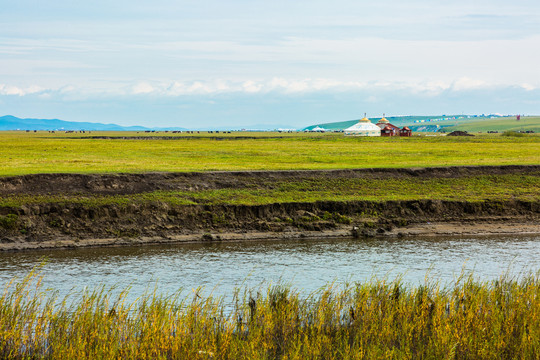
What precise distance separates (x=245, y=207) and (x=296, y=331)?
72.7ft

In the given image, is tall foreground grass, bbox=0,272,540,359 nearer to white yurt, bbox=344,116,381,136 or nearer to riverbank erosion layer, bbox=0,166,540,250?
riverbank erosion layer, bbox=0,166,540,250

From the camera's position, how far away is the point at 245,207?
124 feet

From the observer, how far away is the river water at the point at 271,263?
942 inches

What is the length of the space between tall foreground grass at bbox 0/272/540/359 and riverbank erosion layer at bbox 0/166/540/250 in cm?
1818

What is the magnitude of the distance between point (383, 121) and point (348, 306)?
565 feet

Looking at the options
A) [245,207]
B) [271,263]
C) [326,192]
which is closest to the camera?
[271,263]

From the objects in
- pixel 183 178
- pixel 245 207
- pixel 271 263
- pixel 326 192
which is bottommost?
pixel 271 263

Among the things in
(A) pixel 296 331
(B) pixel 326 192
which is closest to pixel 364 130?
(B) pixel 326 192

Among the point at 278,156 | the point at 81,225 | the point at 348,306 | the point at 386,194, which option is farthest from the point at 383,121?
the point at 348,306

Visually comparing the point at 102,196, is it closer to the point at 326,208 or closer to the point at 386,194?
the point at 326,208

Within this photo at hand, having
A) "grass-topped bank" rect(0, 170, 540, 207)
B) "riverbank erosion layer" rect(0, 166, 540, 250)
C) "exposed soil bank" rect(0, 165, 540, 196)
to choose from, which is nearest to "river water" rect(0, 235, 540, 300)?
"riverbank erosion layer" rect(0, 166, 540, 250)

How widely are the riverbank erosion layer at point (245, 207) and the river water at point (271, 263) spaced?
200 centimetres

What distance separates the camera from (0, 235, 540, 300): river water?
23.9 m

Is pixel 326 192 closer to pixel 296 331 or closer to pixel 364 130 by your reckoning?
pixel 296 331
